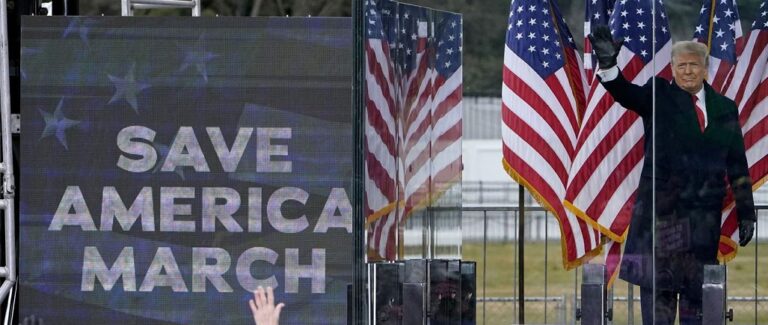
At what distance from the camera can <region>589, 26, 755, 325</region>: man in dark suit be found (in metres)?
7.64

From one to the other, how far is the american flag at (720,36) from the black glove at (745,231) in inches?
26.5

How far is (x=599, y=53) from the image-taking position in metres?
7.71

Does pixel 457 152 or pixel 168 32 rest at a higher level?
pixel 168 32

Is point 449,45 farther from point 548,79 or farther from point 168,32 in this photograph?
point 168,32

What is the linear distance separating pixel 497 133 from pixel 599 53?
2.16 feet

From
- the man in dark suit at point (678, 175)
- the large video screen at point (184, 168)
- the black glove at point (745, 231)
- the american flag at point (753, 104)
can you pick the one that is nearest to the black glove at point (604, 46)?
the man in dark suit at point (678, 175)

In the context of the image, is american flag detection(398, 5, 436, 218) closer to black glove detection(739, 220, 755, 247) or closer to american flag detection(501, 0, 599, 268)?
american flag detection(501, 0, 599, 268)

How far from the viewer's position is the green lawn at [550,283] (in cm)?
754

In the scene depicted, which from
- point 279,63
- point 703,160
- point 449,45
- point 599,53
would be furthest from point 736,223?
point 279,63

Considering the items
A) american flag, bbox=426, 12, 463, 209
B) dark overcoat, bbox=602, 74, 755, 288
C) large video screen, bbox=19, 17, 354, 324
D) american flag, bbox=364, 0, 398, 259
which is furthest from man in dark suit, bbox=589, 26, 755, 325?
large video screen, bbox=19, 17, 354, 324

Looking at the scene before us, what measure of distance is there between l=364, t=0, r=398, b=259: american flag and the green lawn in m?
0.58

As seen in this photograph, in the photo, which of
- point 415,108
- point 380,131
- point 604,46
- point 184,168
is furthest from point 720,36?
point 184,168

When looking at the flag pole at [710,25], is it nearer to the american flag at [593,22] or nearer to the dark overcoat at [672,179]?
the dark overcoat at [672,179]

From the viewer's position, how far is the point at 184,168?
340 inches
